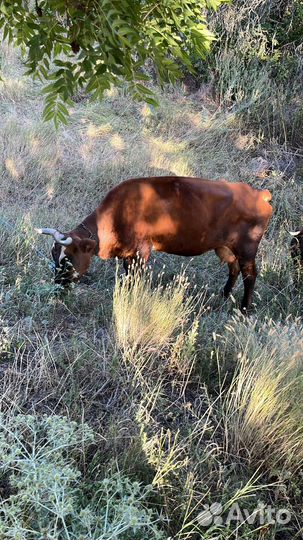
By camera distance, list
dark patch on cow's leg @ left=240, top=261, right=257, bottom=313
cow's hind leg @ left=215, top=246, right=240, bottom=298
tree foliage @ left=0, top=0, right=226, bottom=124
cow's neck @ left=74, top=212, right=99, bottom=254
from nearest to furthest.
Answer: tree foliage @ left=0, top=0, right=226, bottom=124, cow's neck @ left=74, top=212, right=99, bottom=254, dark patch on cow's leg @ left=240, top=261, right=257, bottom=313, cow's hind leg @ left=215, top=246, right=240, bottom=298

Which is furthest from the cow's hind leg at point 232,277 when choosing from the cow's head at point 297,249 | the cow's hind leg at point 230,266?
the cow's head at point 297,249

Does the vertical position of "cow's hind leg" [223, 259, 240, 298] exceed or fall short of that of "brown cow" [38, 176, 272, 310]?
it falls short

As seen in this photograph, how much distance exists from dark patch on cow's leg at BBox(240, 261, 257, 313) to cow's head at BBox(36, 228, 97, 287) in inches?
67.3

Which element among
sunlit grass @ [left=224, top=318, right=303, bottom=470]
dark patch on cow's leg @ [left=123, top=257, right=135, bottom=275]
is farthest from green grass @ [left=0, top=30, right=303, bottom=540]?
dark patch on cow's leg @ [left=123, top=257, right=135, bottom=275]

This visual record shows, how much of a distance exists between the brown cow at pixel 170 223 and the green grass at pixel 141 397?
1.38 ft

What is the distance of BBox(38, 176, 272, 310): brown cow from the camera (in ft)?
16.8

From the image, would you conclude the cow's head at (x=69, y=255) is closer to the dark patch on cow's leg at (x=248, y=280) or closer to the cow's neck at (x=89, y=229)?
the cow's neck at (x=89, y=229)

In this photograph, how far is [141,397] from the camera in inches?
136

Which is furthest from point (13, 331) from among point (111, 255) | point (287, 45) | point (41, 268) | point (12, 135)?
point (287, 45)

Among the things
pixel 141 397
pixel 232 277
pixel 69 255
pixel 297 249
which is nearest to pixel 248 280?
pixel 232 277

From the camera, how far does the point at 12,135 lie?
27.0 ft

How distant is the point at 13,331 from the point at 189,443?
1.64 m

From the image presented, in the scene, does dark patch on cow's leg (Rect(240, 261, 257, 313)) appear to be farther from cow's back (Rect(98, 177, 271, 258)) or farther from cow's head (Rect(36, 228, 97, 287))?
cow's head (Rect(36, 228, 97, 287))

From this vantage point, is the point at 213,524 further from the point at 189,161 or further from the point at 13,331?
the point at 189,161
